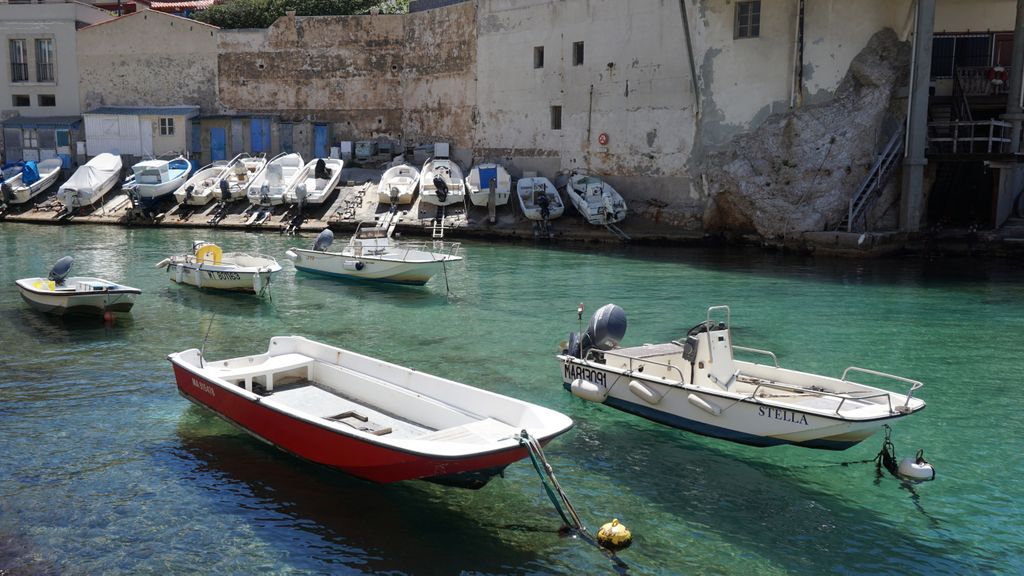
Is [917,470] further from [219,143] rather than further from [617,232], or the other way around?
[219,143]

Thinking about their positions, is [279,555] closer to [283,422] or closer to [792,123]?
[283,422]

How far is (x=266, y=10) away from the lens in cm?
4209

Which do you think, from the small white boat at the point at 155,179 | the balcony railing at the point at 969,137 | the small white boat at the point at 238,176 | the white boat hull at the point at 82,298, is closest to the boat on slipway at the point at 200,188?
the small white boat at the point at 238,176

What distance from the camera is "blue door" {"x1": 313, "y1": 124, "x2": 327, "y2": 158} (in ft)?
127

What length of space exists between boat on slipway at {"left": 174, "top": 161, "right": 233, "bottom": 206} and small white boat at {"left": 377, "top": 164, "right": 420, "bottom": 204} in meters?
6.22

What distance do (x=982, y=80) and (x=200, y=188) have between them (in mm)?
26791

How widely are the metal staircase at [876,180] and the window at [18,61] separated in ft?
117

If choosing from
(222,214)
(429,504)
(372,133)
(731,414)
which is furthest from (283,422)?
(372,133)

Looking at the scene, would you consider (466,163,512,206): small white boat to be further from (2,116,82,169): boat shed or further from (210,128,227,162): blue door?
(2,116,82,169): boat shed

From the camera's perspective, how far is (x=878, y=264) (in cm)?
2475

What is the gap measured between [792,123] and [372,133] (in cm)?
1906

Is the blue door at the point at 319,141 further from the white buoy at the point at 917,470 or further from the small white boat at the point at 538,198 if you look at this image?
the white buoy at the point at 917,470

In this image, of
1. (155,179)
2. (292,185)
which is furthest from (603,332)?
(155,179)

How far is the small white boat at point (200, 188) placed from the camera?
3362 centimetres
